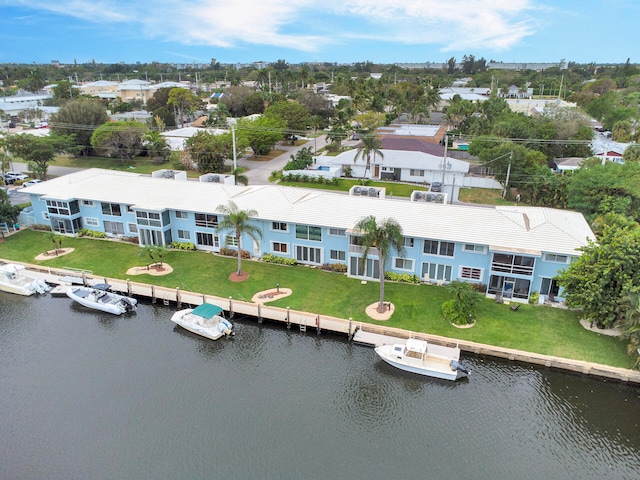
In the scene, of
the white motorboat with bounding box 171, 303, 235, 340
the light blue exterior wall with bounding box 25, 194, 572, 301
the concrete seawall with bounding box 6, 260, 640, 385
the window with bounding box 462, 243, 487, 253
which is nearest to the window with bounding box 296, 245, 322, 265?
the light blue exterior wall with bounding box 25, 194, 572, 301

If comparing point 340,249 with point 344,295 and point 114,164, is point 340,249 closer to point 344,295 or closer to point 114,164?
point 344,295

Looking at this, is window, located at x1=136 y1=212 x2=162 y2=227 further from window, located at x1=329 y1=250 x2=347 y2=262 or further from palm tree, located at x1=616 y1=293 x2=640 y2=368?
palm tree, located at x1=616 y1=293 x2=640 y2=368

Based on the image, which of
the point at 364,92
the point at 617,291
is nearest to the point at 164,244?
the point at 617,291

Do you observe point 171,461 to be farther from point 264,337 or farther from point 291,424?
point 264,337

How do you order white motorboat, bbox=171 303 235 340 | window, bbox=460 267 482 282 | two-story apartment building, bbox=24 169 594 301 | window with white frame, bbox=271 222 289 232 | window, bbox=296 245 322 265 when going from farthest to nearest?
window with white frame, bbox=271 222 289 232 < window, bbox=296 245 322 265 < window, bbox=460 267 482 282 < two-story apartment building, bbox=24 169 594 301 < white motorboat, bbox=171 303 235 340

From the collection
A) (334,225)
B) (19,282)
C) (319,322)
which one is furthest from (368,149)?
(19,282)

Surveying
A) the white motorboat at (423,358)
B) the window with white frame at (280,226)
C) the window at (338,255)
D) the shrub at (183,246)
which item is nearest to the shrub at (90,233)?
the shrub at (183,246)
